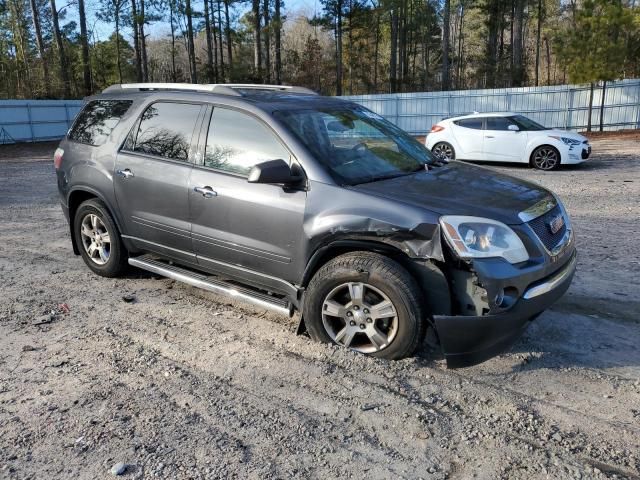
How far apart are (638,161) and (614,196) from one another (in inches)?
248

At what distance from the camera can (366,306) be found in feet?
12.1

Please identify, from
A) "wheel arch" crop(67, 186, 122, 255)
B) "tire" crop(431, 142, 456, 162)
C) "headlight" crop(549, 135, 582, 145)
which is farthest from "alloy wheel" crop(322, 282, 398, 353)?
"tire" crop(431, 142, 456, 162)

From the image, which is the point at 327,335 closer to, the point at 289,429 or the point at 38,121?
the point at 289,429

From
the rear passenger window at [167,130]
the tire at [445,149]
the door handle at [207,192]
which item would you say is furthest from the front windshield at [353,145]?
the tire at [445,149]

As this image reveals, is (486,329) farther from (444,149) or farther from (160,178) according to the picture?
(444,149)

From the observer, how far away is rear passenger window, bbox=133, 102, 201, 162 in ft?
15.1

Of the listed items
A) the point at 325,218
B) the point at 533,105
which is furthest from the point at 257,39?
the point at 325,218

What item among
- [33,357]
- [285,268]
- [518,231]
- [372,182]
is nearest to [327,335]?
[285,268]

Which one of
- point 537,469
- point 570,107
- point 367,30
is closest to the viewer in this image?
point 537,469

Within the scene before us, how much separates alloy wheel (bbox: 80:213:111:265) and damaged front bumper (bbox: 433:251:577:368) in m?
3.62

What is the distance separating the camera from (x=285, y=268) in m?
4.02

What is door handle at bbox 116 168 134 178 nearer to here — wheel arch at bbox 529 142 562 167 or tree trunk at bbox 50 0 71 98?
wheel arch at bbox 529 142 562 167

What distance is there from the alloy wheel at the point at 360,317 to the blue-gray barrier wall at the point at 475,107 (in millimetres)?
24850

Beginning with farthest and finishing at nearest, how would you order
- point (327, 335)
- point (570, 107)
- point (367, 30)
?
point (367, 30) → point (570, 107) → point (327, 335)
